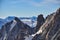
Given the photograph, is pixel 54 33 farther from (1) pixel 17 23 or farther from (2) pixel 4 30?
(2) pixel 4 30

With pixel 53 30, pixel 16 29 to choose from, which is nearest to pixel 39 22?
pixel 16 29

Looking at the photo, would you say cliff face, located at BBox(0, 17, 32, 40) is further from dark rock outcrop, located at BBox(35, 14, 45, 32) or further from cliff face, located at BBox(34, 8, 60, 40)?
cliff face, located at BBox(34, 8, 60, 40)

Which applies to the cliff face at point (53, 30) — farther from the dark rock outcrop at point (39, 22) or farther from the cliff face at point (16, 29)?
the cliff face at point (16, 29)

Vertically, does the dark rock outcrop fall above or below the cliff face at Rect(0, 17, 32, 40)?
above

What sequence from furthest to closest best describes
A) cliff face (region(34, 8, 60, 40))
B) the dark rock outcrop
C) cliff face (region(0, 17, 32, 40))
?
cliff face (region(0, 17, 32, 40)), the dark rock outcrop, cliff face (region(34, 8, 60, 40))

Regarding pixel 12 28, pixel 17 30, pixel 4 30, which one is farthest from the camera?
pixel 4 30

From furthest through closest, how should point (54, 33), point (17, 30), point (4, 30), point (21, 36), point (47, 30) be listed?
point (4, 30) < point (17, 30) < point (21, 36) < point (47, 30) < point (54, 33)

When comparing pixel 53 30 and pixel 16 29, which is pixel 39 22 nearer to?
pixel 16 29

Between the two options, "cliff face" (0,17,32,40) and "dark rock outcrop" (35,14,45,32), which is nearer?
"dark rock outcrop" (35,14,45,32)

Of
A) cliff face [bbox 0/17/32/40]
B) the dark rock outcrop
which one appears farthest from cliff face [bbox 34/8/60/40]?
cliff face [bbox 0/17/32/40]

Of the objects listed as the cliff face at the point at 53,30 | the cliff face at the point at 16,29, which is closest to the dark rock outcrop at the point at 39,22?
the cliff face at the point at 16,29

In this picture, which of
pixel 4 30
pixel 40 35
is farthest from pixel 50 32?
pixel 4 30
